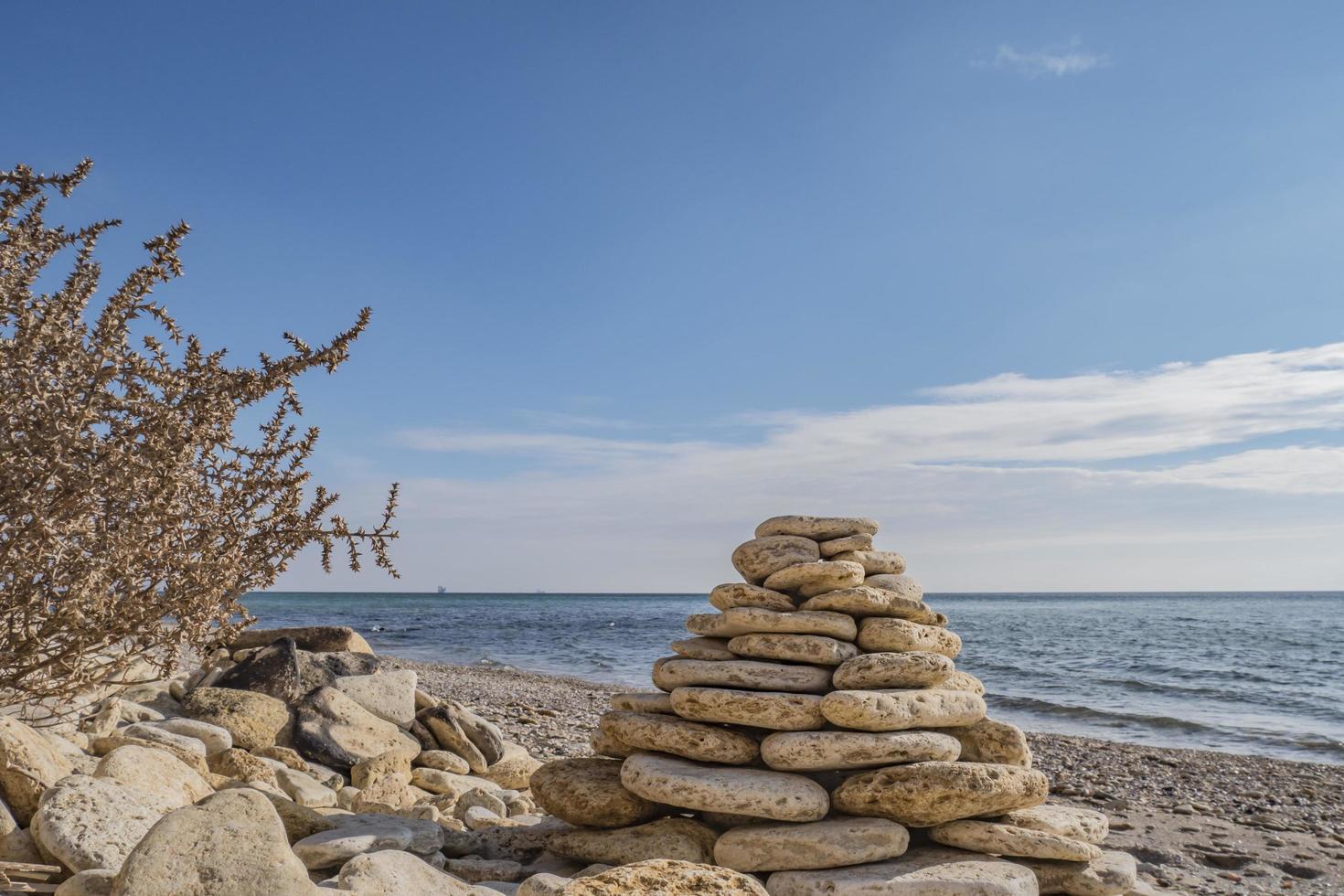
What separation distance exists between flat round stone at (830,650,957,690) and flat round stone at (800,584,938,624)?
15.2 inches

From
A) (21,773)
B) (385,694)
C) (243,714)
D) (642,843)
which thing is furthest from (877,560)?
(243,714)

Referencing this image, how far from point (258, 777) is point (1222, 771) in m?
11.5

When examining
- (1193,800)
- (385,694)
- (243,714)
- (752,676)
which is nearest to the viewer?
(752,676)

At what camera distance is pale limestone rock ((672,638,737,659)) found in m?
6.92

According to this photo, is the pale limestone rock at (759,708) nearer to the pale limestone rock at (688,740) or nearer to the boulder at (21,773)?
the pale limestone rock at (688,740)

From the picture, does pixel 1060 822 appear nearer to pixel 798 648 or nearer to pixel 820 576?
pixel 798 648

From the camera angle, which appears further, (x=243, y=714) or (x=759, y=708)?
(x=243, y=714)

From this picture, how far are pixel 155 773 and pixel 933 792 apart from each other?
466cm

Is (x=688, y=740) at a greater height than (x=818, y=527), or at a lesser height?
lesser

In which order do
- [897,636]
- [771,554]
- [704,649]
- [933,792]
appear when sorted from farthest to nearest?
[771,554]
[704,649]
[897,636]
[933,792]

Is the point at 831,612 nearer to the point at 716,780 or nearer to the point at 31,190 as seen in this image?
the point at 716,780

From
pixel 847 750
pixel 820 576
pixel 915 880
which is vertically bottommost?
pixel 915 880

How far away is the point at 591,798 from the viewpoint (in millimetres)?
6488

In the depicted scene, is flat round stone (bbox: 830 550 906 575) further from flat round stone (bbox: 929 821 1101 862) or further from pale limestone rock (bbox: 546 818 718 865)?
pale limestone rock (bbox: 546 818 718 865)
